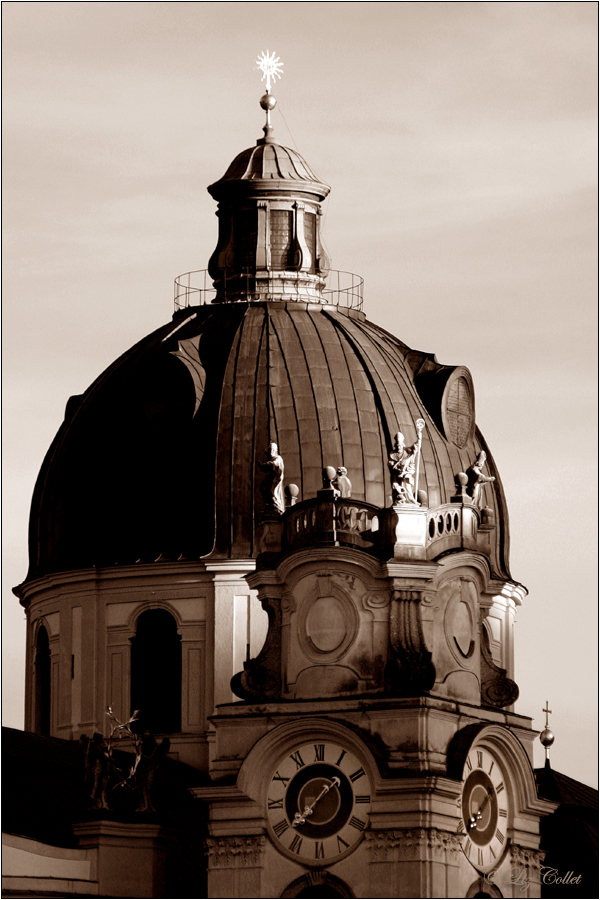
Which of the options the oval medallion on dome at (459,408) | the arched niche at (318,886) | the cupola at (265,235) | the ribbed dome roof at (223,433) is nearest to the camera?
the arched niche at (318,886)

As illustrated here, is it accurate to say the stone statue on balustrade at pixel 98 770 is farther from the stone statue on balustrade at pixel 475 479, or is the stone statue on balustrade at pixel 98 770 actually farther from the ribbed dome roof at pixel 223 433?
the stone statue on balustrade at pixel 475 479

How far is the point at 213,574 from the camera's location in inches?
3194

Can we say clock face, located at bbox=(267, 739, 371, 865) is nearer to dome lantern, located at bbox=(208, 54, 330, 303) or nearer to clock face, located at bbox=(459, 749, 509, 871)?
clock face, located at bbox=(459, 749, 509, 871)

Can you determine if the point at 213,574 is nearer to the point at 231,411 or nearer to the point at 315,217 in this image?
the point at 231,411

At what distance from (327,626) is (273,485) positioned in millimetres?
4091

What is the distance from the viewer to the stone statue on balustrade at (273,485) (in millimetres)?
→ 74875

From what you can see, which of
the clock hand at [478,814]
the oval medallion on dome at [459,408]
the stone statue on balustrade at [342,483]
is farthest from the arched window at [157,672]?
the clock hand at [478,814]

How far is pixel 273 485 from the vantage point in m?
75.3

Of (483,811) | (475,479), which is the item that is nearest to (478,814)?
(483,811)

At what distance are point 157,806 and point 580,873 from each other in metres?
10.7

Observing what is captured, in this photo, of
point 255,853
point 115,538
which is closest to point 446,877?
point 255,853

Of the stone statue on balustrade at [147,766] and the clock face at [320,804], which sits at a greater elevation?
the stone statue on balustrade at [147,766]

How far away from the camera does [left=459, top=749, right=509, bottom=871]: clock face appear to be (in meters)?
72.2

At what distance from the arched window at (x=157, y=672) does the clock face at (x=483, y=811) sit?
10639 millimetres
